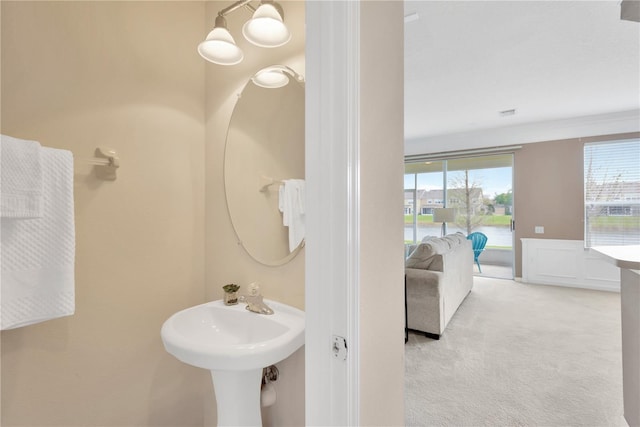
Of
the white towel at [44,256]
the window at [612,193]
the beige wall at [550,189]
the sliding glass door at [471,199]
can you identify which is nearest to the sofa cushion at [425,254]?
the white towel at [44,256]

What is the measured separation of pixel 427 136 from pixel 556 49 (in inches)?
127

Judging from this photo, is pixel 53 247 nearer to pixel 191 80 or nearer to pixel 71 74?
pixel 71 74

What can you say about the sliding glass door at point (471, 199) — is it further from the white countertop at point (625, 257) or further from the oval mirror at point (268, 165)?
the oval mirror at point (268, 165)

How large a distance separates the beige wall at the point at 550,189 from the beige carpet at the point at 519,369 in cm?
148

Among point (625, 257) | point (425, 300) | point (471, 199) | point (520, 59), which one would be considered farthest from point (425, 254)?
point (471, 199)

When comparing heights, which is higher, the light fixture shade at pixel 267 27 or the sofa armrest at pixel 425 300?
the light fixture shade at pixel 267 27

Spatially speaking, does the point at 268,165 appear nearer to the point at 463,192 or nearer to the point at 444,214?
the point at 444,214

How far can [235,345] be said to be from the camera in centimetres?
99

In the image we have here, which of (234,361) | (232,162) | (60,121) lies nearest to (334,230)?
(234,361)

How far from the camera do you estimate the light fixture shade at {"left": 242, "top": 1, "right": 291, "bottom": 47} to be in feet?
3.73

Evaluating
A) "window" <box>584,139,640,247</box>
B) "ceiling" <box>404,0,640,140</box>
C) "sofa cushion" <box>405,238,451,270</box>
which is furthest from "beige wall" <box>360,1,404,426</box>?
"window" <box>584,139,640,247</box>

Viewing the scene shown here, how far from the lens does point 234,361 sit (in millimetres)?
939

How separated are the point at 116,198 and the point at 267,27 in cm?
94

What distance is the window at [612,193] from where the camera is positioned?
4457 millimetres
